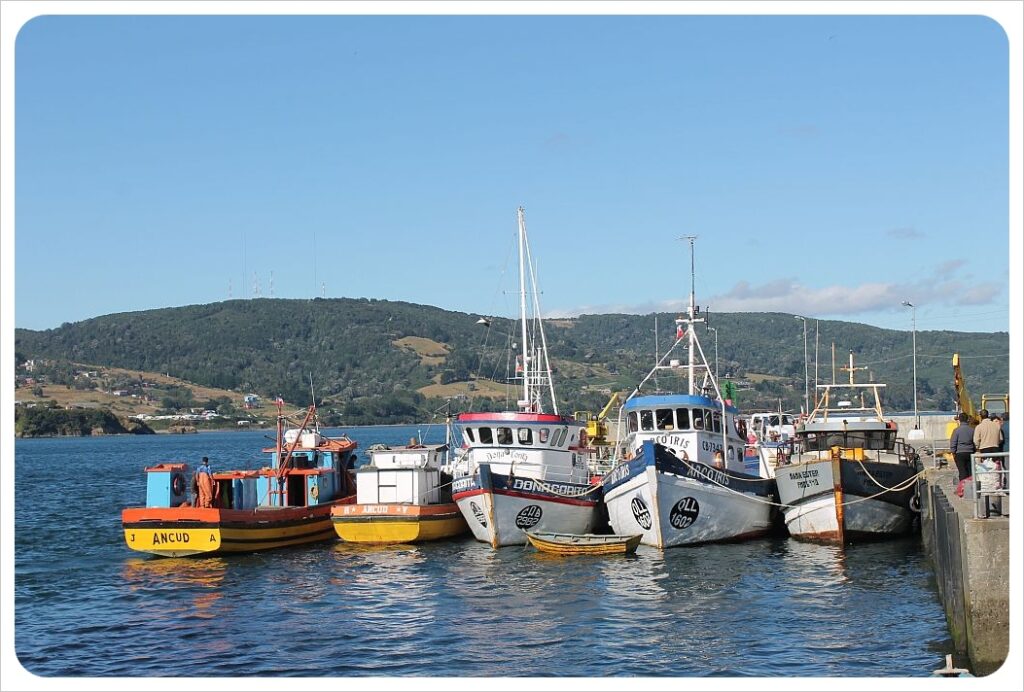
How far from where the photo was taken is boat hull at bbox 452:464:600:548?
3803 cm

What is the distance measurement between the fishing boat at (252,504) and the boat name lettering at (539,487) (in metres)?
6.68

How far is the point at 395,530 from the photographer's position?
4012 cm

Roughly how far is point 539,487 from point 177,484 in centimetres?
1173

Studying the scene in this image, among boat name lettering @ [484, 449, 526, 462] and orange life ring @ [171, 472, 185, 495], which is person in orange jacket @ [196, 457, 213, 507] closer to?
orange life ring @ [171, 472, 185, 495]

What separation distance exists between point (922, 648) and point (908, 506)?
17.1 metres

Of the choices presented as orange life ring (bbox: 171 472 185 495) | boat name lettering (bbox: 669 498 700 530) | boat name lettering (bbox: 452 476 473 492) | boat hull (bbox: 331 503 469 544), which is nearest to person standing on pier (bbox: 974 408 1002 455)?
boat name lettering (bbox: 669 498 700 530)

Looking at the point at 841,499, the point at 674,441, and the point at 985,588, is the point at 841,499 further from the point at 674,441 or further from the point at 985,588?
the point at 985,588

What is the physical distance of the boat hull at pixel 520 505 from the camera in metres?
38.0

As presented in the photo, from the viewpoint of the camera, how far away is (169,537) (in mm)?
37156

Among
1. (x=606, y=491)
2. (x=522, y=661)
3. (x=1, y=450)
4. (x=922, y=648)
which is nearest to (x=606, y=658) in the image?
(x=522, y=661)

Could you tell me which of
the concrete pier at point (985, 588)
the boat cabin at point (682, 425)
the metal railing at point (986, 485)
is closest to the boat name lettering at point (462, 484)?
the boat cabin at point (682, 425)

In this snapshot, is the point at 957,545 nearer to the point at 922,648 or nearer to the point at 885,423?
the point at 922,648

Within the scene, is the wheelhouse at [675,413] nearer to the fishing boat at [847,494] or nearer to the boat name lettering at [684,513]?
the fishing boat at [847,494]

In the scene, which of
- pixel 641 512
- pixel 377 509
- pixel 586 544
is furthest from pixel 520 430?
pixel 586 544
